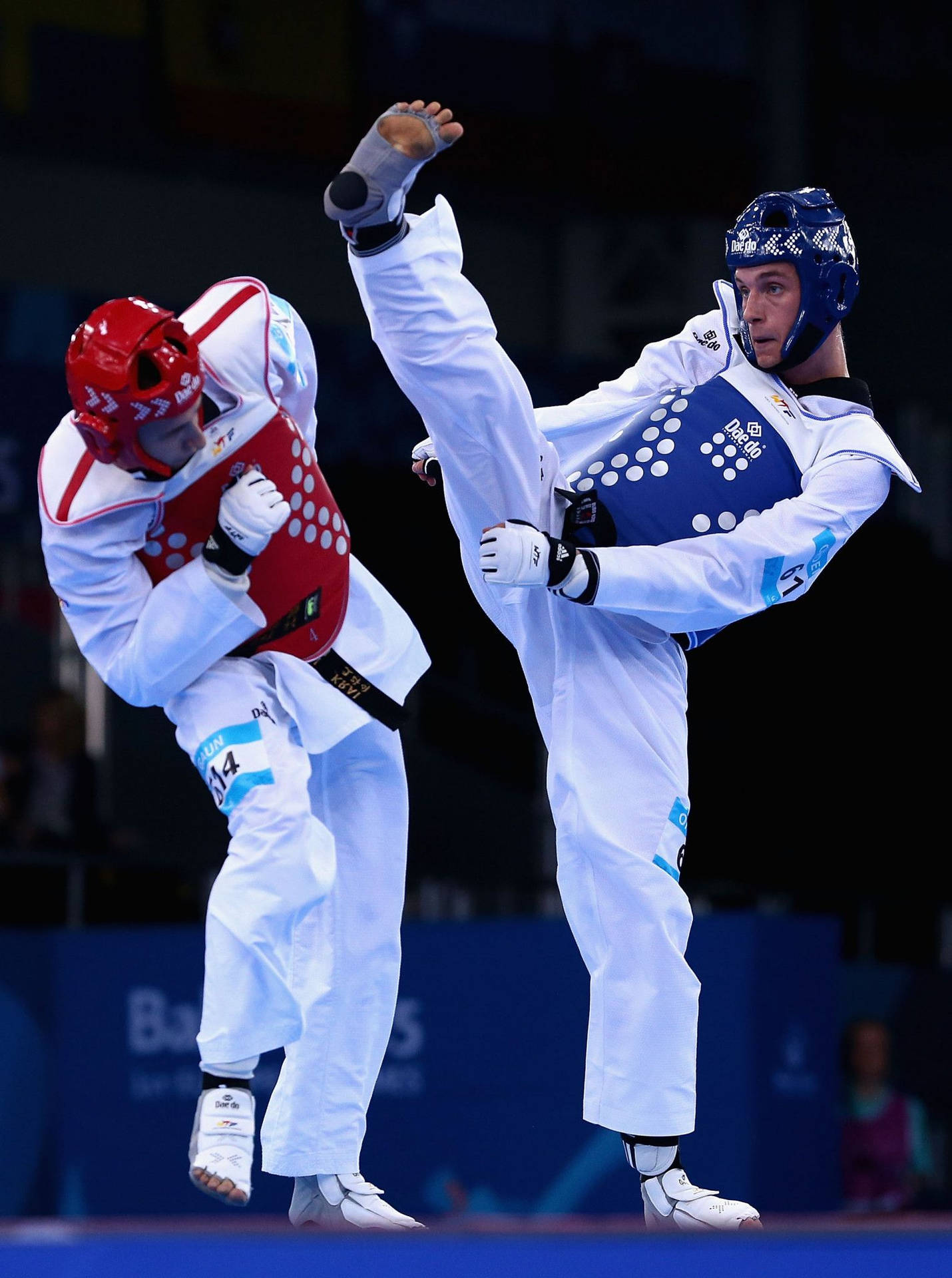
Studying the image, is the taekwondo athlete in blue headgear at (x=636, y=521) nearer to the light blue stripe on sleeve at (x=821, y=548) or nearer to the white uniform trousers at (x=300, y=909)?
the light blue stripe on sleeve at (x=821, y=548)

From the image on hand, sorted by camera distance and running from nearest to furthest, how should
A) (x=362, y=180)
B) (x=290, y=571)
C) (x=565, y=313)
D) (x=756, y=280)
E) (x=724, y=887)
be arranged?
(x=362, y=180) < (x=290, y=571) < (x=756, y=280) < (x=724, y=887) < (x=565, y=313)

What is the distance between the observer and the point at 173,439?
4332 millimetres

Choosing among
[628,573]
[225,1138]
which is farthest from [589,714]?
[225,1138]

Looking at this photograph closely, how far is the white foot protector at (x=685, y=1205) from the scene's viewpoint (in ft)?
14.3

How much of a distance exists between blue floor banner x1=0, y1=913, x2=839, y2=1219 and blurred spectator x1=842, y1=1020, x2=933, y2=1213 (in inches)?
22.6

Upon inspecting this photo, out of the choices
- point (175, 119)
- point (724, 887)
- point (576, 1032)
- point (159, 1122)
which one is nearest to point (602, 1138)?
point (576, 1032)

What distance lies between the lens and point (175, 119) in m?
14.9

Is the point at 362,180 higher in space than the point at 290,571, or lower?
higher

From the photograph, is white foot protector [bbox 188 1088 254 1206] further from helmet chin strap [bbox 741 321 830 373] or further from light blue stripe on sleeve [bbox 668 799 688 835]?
helmet chin strap [bbox 741 321 830 373]

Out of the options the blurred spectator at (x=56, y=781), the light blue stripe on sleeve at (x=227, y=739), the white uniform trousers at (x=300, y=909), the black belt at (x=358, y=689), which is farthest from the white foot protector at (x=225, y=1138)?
the blurred spectator at (x=56, y=781)

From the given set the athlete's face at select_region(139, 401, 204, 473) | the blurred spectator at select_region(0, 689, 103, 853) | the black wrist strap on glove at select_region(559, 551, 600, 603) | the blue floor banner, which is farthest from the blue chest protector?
the blurred spectator at select_region(0, 689, 103, 853)

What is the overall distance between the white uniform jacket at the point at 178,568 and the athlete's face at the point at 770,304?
1.20 m

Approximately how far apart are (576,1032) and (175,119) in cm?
942

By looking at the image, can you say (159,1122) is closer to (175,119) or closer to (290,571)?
(290,571)
